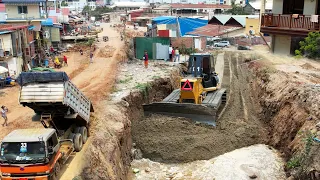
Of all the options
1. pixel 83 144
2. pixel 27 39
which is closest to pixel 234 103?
pixel 83 144

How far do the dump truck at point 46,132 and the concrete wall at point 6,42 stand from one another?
1445 cm

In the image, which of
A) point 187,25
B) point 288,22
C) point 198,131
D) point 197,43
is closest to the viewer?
point 198,131

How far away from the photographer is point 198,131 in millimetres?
19031

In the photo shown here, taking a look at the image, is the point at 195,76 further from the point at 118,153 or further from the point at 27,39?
the point at 27,39

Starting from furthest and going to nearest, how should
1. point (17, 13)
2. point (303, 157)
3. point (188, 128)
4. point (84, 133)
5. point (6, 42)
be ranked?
point (17, 13) → point (6, 42) → point (188, 128) → point (84, 133) → point (303, 157)

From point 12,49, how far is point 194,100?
16.2m

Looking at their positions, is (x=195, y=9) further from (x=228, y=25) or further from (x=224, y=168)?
(x=224, y=168)

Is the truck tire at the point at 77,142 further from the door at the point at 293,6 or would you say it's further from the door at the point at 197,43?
the door at the point at 197,43

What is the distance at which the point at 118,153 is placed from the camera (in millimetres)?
15547

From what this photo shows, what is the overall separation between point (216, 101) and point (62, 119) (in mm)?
9129

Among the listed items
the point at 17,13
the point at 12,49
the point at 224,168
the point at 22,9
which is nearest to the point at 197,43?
the point at 12,49

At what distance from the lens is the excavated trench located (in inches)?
621

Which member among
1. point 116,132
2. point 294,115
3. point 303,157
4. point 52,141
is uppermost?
point 52,141

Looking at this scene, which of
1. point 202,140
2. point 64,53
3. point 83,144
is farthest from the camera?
point 64,53
